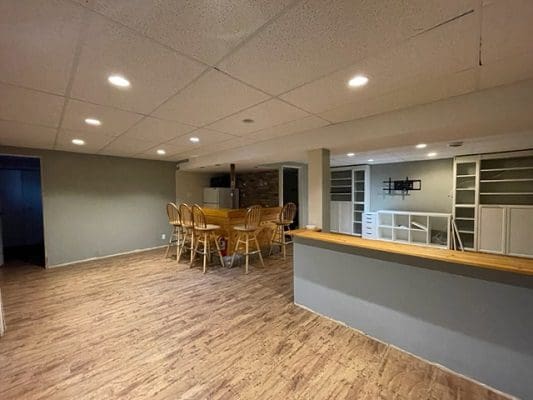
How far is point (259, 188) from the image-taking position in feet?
22.2

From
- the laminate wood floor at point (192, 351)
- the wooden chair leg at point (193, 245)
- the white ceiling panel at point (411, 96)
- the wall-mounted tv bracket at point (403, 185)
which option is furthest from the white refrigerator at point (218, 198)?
the white ceiling panel at point (411, 96)

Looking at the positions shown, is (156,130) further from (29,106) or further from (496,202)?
(496,202)

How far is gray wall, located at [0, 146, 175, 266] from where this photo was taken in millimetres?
4484

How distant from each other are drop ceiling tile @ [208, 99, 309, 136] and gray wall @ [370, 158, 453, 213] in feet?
15.8

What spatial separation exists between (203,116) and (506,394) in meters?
3.35

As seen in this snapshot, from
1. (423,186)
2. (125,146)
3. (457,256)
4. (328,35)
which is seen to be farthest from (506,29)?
(423,186)

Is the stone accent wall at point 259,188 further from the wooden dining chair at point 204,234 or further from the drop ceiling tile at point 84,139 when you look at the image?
the drop ceiling tile at point 84,139

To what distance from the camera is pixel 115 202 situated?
5254 millimetres

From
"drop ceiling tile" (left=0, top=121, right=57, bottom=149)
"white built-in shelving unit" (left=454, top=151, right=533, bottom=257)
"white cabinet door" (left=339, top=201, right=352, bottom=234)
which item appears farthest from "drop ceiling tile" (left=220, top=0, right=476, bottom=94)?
"white cabinet door" (left=339, top=201, right=352, bottom=234)

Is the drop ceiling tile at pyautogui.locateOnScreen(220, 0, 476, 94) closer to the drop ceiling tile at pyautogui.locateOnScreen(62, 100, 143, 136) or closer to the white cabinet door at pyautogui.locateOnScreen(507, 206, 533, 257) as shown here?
the drop ceiling tile at pyautogui.locateOnScreen(62, 100, 143, 136)

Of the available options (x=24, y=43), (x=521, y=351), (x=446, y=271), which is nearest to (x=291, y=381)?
(x=446, y=271)

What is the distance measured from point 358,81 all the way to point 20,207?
27.4ft

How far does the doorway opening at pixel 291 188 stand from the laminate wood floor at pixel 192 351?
3313 mm

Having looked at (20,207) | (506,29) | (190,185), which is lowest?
(20,207)
